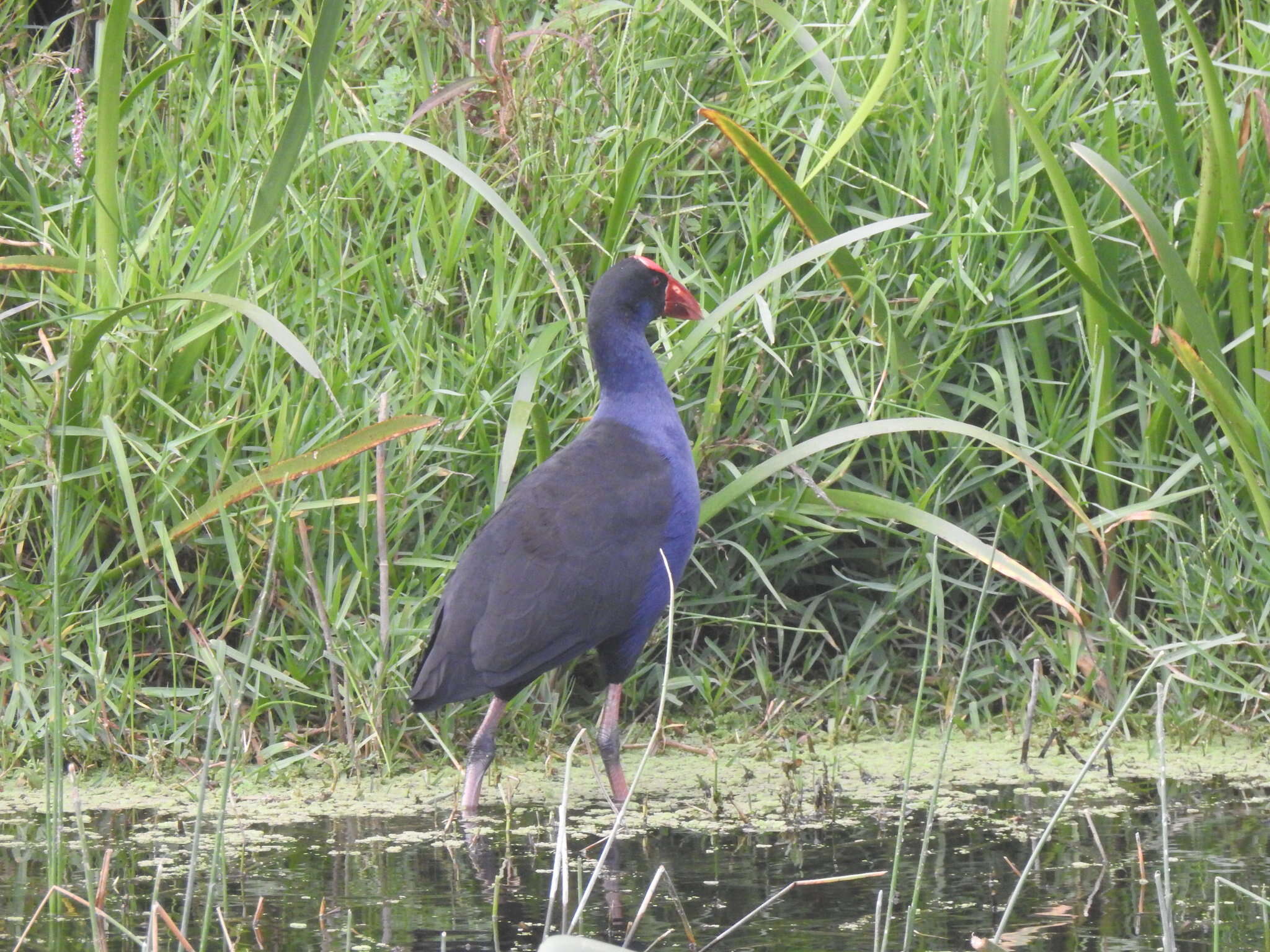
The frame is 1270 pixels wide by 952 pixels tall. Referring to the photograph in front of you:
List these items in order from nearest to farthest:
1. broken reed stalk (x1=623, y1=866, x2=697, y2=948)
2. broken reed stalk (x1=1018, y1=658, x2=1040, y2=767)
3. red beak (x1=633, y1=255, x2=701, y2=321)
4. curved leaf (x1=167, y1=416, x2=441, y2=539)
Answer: broken reed stalk (x1=623, y1=866, x2=697, y2=948)
curved leaf (x1=167, y1=416, x2=441, y2=539)
broken reed stalk (x1=1018, y1=658, x2=1040, y2=767)
red beak (x1=633, y1=255, x2=701, y2=321)

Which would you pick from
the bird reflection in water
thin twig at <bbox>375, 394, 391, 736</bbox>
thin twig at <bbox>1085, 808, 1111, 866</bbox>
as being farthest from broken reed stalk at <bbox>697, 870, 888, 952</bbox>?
thin twig at <bbox>375, 394, 391, 736</bbox>

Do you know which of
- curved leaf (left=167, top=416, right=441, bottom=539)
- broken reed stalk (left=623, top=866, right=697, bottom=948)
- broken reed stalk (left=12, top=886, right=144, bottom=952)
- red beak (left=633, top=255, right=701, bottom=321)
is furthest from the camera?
red beak (left=633, top=255, right=701, bottom=321)

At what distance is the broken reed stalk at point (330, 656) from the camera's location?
3512mm

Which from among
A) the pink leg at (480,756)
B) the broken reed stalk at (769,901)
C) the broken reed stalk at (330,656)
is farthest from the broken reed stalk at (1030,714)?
the broken reed stalk at (330,656)

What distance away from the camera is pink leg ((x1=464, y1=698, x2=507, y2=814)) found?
3.25 meters

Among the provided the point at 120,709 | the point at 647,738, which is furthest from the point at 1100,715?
the point at 120,709

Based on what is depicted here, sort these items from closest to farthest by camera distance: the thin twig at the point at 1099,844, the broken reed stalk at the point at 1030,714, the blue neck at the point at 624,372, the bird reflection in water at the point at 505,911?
the bird reflection in water at the point at 505,911
the thin twig at the point at 1099,844
the broken reed stalk at the point at 1030,714
the blue neck at the point at 624,372

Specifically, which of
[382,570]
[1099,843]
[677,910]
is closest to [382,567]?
[382,570]

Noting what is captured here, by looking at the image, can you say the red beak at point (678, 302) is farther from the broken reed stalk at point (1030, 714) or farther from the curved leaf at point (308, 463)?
the broken reed stalk at point (1030, 714)

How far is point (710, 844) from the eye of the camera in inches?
119

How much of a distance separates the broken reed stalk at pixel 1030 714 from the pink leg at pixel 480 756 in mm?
1040

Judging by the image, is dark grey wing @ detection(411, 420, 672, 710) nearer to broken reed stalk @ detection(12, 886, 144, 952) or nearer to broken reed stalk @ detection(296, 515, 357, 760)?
broken reed stalk @ detection(296, 515, 357, 760)

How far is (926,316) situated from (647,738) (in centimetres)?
118

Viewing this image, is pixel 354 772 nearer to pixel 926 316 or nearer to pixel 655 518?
pixel 655 518
